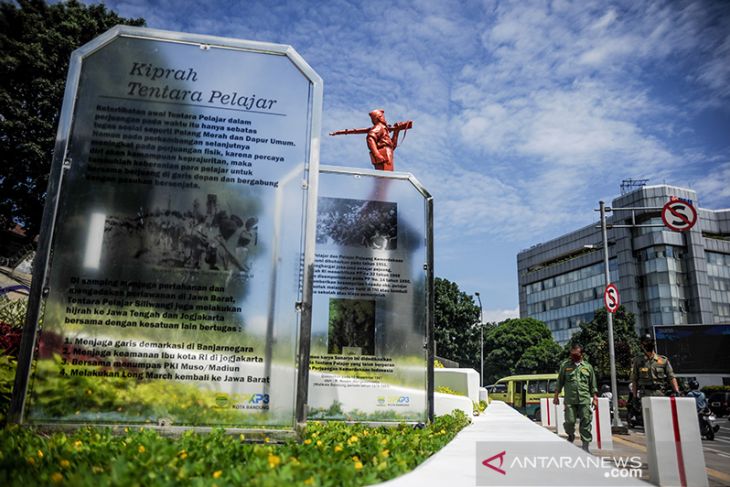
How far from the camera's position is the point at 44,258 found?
13.9ft

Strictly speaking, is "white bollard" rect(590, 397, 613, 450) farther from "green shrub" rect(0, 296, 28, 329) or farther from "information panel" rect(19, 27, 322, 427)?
"green shrub" rect(0, 296, 28, 329)

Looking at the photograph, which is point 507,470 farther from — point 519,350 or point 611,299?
point 519,350

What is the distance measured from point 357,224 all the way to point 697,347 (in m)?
35.8

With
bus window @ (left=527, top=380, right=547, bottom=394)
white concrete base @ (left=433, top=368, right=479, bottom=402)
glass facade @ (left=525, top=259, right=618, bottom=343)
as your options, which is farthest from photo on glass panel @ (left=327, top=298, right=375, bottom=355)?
glass facade @ (left=525, top=259, right=618, bottom=343)

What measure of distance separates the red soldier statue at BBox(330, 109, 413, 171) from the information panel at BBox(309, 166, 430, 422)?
223 centimetres

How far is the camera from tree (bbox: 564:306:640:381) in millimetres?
38875

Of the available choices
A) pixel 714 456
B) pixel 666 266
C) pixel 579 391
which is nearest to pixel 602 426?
pixel 714 456

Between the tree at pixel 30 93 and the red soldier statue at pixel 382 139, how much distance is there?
1329cm

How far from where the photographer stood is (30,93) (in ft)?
60.8

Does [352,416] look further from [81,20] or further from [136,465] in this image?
[81,20]

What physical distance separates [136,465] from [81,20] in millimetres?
21406

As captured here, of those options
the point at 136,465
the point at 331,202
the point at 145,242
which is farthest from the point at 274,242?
the point at 331,202

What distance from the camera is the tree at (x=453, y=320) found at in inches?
1565

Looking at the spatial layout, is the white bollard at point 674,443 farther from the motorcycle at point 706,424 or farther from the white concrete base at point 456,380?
the white concrete base at point 456,380
